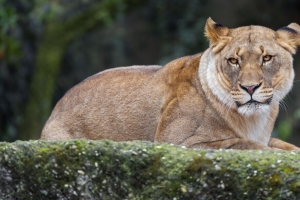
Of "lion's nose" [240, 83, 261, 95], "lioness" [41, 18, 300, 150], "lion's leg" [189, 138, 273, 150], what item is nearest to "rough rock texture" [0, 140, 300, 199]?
"lion's nose" [240, 83, 261, 95]

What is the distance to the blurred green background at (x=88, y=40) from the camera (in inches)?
445

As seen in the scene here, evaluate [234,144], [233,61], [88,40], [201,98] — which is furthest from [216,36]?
[88,40]

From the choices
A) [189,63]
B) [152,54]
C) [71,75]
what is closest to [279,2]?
[152,54]

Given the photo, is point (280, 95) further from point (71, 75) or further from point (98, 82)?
point (71, 75)

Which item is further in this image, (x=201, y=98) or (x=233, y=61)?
(x=201, y=98)

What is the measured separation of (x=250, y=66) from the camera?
17.4 feet

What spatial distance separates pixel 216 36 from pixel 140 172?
1998mm

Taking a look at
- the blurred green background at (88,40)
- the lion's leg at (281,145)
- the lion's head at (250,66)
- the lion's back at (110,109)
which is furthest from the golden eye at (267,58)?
the blurred green background at (88,40)

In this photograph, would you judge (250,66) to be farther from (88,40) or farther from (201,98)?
(88,40)

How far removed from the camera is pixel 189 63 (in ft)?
20.0

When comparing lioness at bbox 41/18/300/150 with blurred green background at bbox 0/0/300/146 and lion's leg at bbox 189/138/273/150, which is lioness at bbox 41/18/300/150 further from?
blurred green background at bbox 0/0/300/146

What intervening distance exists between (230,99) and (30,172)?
6.05 feet

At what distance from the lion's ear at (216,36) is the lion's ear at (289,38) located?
0.39 m

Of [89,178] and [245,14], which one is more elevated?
[245,14]
